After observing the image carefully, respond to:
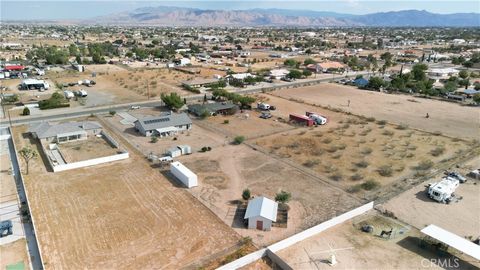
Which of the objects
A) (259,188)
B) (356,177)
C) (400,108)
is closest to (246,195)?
(259,188)

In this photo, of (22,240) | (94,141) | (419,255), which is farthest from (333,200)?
(94,141)

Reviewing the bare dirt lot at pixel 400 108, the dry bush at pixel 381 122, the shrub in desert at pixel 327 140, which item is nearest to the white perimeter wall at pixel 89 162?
the shrub in desert at pixel 327 140

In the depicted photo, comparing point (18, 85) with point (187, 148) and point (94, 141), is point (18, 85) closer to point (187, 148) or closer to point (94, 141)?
point (94, 141)

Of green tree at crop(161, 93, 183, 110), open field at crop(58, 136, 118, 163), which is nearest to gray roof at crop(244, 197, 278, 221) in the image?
open field at crop(58, 136, 118, 163)

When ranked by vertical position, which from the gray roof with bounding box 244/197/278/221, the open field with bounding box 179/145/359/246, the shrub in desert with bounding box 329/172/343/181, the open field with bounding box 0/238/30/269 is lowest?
the open field with bounding box 0/238/30/269

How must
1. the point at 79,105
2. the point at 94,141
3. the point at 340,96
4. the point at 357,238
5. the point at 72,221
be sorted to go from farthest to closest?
the point at 340,96 < the point at 79,105 < the point at 94,141 < the point at 72,221 < the point at 357,238

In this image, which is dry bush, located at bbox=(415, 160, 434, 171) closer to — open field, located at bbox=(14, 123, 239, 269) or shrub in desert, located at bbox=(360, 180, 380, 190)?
shrub in desert, located at bbox=(360, 180, 380, 190)
